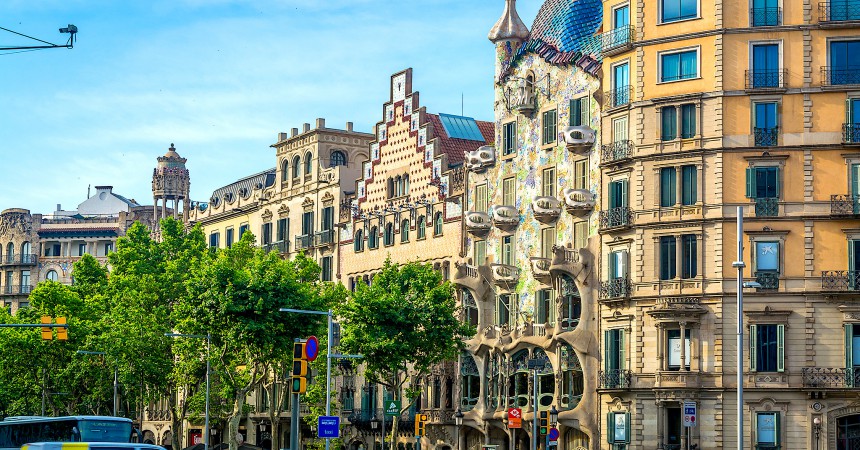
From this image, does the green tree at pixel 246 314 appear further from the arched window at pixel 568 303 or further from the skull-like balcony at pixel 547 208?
the arched window at pixel 568 303

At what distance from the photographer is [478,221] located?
263ft

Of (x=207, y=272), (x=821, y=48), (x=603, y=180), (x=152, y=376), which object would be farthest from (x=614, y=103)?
(x=152, y=376)

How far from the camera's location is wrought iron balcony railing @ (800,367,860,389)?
63906 mm

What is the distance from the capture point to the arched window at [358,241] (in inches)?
3706

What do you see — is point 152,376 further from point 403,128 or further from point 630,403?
point 630,403

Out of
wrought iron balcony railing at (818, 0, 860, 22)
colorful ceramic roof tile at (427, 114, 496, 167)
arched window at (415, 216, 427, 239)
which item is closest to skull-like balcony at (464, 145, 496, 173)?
colorful ceramic roof tile at (427, 114, 496, 167)

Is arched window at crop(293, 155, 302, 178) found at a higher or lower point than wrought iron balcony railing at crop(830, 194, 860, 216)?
higher

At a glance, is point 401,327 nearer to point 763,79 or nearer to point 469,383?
point 469,383

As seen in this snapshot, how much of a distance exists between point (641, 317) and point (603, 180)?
7.27 meters

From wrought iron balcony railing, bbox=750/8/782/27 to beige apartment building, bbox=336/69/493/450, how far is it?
70.2ft

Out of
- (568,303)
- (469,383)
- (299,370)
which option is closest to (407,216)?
(469,383)

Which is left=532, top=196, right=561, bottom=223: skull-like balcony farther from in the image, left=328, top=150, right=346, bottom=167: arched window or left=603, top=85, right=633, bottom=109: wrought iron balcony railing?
left=328, top=150, right=346, bottom=167: arched window

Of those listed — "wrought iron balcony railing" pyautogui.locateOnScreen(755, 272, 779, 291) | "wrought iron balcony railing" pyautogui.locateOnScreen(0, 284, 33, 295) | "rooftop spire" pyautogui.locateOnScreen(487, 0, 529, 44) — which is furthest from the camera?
"wrought iron balcony railing" pyautogui.locateOnScreen(0, 284, 33, 295)

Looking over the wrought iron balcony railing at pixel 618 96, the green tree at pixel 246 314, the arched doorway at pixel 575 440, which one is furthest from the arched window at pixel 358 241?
the wrought iron balcony railing at pixel 618 96
